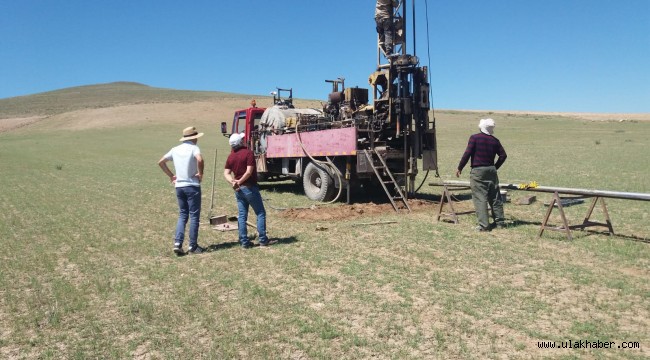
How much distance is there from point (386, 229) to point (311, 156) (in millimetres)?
4041

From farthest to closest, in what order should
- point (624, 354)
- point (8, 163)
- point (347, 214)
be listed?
point (8, 163) < point (347, 214) < point (624, 354)

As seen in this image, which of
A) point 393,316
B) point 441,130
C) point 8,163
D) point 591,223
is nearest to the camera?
point 393,316

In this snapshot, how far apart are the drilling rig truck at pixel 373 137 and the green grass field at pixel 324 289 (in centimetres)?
137

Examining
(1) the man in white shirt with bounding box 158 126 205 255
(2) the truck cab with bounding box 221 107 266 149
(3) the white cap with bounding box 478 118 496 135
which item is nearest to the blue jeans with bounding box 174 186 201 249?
(1) the man in white shirt with bounding box 158 126 205 255

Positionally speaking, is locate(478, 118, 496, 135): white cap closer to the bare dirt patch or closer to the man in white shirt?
the man in white shirt

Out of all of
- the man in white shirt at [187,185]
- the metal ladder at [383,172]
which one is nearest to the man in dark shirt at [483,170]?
the metal ladder at [383,172]

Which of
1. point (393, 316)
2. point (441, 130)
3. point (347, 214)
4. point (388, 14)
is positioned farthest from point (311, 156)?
point (441, 130)

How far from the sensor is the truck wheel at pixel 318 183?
11367 mm

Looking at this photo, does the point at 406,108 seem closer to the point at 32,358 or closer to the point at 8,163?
the point at 32,358

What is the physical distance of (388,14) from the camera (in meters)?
11.1

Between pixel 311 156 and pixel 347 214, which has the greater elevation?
pixel 311 156

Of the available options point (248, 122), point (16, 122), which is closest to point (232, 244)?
point (248, 122)

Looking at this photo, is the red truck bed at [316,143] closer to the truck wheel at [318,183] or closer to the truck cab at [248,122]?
the truck wheel at [318,183]

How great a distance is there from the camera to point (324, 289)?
5.28 metres
